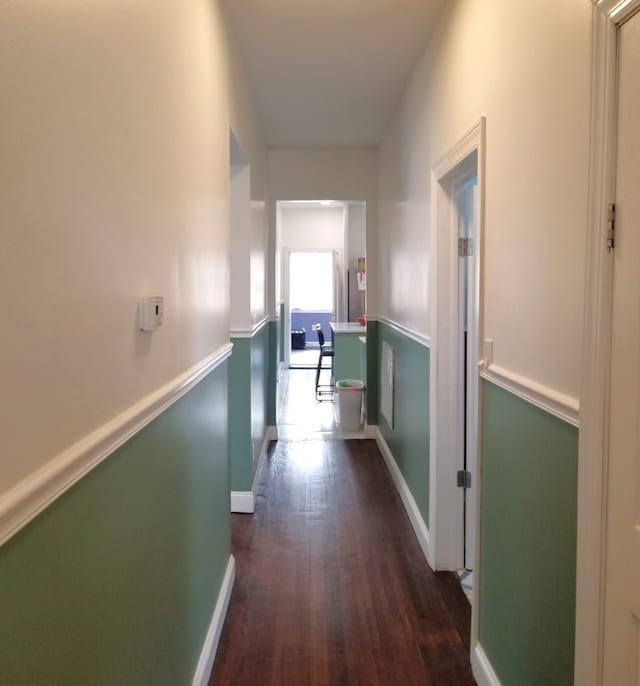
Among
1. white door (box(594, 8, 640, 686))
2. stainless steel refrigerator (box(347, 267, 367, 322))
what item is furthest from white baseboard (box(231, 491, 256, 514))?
stainless steel refrigerator (box(347, 267, 367, 322))

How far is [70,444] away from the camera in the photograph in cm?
96

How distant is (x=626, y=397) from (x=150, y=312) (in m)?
1.00

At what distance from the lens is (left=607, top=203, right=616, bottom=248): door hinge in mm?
1142

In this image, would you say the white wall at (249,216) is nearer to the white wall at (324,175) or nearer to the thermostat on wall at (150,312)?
the white wall at (324,175)

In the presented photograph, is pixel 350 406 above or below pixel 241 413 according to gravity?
below

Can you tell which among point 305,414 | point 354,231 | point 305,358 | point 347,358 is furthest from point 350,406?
point 305,358

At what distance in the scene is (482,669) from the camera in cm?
204

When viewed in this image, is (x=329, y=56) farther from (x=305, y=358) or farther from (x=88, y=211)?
(x=305, y=358)

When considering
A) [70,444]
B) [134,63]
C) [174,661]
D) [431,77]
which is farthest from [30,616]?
[431,77]

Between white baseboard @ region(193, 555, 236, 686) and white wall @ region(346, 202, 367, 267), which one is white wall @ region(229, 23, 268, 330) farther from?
white wall @ region(346, 202, 367, 267)

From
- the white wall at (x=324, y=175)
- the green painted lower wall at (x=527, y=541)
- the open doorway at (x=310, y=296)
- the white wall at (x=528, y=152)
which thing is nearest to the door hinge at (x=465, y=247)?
the white wall at (x=528, y=152)

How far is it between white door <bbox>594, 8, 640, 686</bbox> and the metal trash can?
14.2 ft

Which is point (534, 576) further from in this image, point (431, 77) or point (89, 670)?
point (431, 77)

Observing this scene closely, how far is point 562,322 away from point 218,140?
1.57m
